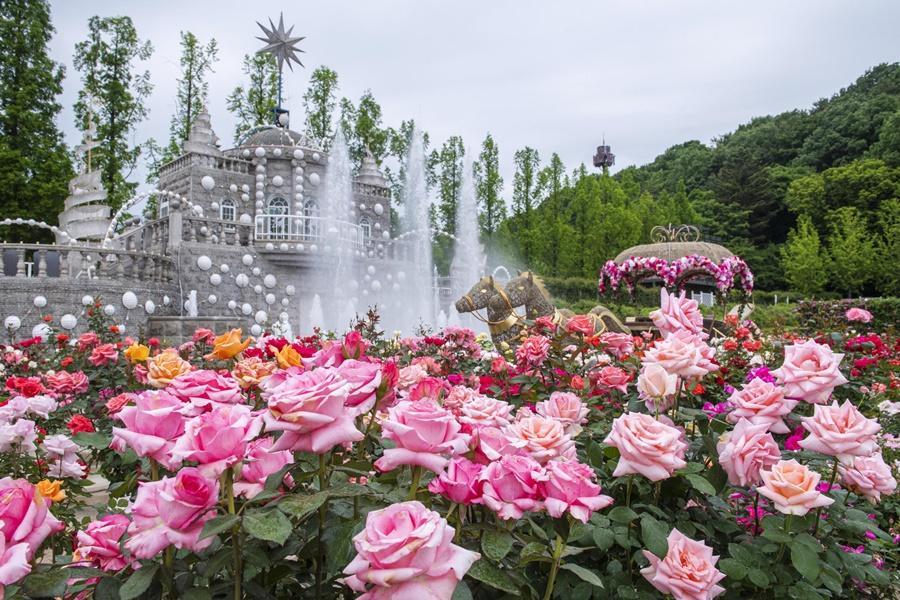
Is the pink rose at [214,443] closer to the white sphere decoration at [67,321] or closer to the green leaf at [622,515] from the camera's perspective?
the green leaf at [622,515]

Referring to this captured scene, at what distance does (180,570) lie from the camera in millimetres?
1271

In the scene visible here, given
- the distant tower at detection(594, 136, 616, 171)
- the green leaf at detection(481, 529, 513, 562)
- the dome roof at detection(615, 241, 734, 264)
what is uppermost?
the distant tower at detection(594, 136, 616, 171)

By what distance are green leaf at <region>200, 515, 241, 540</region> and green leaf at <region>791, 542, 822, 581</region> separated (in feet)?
4.01

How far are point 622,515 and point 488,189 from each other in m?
32.6

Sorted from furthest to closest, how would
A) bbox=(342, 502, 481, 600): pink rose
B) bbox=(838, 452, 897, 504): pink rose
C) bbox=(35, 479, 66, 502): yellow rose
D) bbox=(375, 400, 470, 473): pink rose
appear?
bbox=(838, 452, 897, 504): pink rose, bbox=(35, 479, 66, 502): yellow rose, bbox=(375, 400, 470, 473): pink rose, bbox=(342, 502, 481, 600): pink rose

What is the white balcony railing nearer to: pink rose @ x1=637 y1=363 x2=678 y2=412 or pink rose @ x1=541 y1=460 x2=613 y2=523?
pink rose @ x1=637 y1=363 x2=678 y2=412

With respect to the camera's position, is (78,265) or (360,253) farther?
(360,253)

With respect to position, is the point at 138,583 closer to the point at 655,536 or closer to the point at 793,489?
the point at 655,536

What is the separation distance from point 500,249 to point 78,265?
872 inches

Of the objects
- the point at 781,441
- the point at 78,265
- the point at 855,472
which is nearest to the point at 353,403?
the point at 855,472

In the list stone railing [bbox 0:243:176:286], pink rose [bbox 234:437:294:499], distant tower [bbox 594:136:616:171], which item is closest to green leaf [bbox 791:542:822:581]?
pink rose [bbox 234:437:294:499]

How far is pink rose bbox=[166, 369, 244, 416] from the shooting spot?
4.59 feet

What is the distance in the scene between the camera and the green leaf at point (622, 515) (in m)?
1.45

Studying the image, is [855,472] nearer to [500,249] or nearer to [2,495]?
[2,495]
